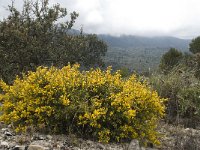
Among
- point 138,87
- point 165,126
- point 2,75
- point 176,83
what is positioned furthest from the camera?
point 2,75

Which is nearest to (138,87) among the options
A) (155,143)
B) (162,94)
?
(155,143)

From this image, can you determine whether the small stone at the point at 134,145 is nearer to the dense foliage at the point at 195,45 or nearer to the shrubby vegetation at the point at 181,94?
the shrubby vegetation at the point at 181,94

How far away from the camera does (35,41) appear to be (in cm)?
1414

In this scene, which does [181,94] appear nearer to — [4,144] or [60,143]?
[60,143]

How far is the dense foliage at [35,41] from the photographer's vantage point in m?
13.5

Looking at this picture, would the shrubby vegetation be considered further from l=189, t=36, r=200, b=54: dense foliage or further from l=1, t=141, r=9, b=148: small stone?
l=189, t=36, r=200, b=54: dense foliage

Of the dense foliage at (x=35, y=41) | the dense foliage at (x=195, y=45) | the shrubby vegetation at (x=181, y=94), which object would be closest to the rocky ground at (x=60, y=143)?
the shrubby vegetation at (x=181, y=94)

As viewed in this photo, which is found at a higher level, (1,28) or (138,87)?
(1,28)

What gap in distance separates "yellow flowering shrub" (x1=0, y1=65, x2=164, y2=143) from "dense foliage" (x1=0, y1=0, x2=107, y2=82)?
6.28 m

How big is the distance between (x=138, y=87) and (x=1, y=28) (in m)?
8.24

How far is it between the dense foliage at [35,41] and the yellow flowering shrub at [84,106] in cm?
628

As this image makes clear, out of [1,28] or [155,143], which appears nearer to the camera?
[155,143]

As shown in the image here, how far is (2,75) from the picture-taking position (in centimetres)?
1313

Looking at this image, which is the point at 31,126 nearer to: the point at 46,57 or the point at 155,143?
the point at 155,143
